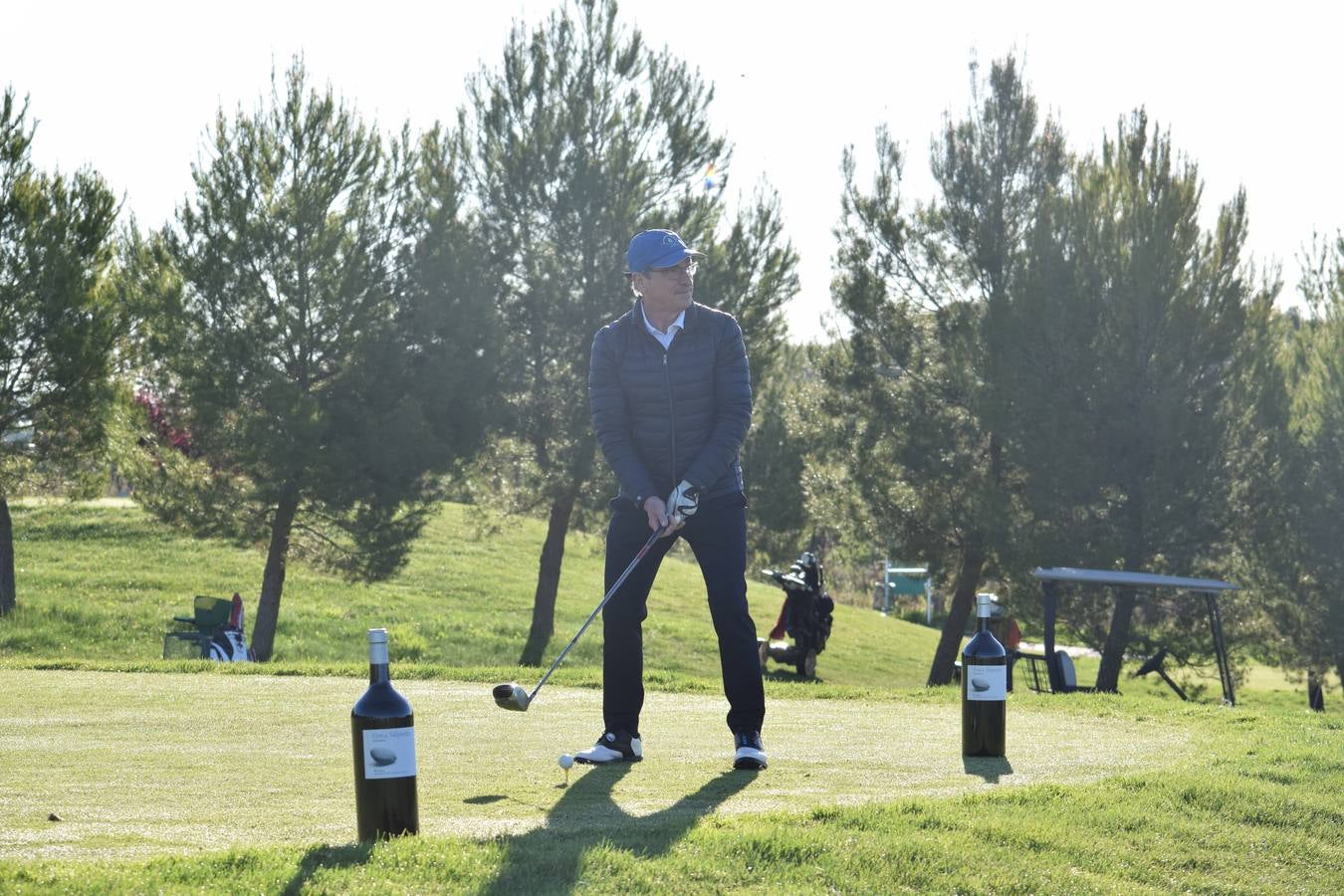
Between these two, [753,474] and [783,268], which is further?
[753,474]

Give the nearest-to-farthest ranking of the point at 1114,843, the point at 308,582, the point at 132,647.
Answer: the point at 1114,843 < the point at 132,647 < the point at 308,582

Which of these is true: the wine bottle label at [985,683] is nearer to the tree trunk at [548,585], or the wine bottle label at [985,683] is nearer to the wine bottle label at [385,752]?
the wine bottle label at [385,752]

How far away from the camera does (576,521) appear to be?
2916cm

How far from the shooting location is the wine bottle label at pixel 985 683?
648 cm

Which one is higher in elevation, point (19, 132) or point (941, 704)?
point (19, 132)

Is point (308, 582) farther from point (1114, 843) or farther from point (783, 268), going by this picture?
point (1114, 843)

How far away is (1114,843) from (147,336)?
21.9m

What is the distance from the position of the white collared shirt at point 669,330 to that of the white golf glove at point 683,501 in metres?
0.62

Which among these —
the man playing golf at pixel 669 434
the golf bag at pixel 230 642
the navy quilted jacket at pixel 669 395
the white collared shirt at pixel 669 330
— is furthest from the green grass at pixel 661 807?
the golf bag at pixel 230 642

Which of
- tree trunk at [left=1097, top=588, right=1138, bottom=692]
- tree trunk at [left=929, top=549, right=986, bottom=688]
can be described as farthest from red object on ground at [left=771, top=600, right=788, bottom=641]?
tree trunk at [left=1097, top=588, right=1138, bottom=692]

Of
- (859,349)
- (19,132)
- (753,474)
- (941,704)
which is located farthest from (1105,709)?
(753,474)

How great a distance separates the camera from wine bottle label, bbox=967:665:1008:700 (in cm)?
648

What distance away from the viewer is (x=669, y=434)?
21.2 feet

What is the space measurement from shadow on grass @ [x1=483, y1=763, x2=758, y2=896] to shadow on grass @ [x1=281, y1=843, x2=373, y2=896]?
1.19ft
